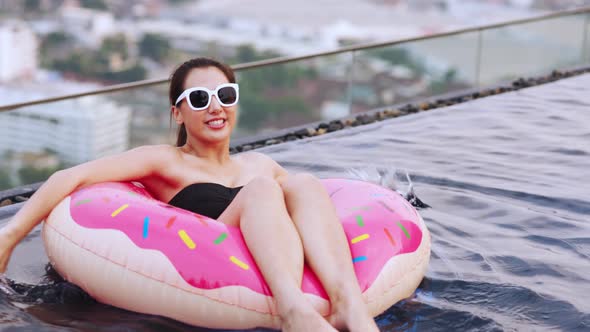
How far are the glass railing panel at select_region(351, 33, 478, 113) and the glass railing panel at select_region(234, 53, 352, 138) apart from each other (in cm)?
13

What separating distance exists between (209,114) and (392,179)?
130 cm

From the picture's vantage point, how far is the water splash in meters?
4.62

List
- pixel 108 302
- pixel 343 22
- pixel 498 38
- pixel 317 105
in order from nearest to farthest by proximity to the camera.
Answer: pixel 108 302 → pixel 498 38 → pixel 317 105 → pixel 343 22

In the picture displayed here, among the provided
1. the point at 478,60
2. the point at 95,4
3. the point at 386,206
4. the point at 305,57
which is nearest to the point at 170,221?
the point at 386,206

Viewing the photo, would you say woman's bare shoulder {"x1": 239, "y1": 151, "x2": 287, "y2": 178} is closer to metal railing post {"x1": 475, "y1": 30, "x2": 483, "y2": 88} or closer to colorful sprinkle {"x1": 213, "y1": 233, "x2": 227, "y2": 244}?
colorful sprinkle {"x1": 213, "y1": 233, "x2": 227, "y2": 244}

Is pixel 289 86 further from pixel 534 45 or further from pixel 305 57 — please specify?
pixel 534 45

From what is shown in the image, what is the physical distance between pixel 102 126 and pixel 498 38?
4.47 metres

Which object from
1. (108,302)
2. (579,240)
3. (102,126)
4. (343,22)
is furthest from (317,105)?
(343,22)

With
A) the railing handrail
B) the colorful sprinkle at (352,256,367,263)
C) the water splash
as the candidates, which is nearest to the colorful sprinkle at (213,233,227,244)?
the colorful sprinkle at (352,256,367,263)

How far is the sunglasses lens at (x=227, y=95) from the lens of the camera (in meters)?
3.63

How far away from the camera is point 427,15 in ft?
215

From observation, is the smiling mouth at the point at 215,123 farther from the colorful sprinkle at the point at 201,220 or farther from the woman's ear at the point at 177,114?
the colorful sprinkle at the point at 201,220

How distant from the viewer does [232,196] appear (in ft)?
11.9

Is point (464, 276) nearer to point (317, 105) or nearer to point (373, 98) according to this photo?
point (373, 98)
